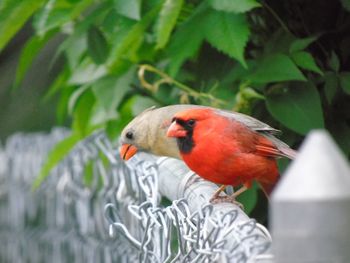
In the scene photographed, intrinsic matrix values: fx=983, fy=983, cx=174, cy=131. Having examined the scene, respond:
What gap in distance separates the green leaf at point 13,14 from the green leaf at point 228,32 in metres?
0.57

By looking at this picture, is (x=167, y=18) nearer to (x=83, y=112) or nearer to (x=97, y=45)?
(x=97, y=45)

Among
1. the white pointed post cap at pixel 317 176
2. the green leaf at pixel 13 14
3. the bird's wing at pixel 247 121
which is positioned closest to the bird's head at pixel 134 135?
the green leaf at pixel 13 14

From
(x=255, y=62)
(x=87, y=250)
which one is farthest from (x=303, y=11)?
(x=87, y=250)

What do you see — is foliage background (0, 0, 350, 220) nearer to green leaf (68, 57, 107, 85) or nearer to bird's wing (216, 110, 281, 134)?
green leaf (68, 57, 107, 85)

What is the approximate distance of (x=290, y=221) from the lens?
29.0 inches

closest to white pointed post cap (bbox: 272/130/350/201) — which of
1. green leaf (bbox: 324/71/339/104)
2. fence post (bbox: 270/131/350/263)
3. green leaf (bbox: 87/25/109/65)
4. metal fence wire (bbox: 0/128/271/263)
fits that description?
fence post (bbox: 270/131/350/263)

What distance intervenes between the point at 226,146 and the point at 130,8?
18.1 inches

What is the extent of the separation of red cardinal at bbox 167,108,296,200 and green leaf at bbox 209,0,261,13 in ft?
0.84

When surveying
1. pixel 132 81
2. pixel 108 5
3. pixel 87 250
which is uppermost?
pixel 108 5

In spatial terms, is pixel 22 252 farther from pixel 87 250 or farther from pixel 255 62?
pixel 255 62

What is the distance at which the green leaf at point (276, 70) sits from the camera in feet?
8.19

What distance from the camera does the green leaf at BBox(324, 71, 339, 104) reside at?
256 centimetres

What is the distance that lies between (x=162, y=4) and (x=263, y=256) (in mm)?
1672

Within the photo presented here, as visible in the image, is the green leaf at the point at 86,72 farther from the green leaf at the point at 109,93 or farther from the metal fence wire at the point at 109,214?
the metal fence wire at the point at 109,214
